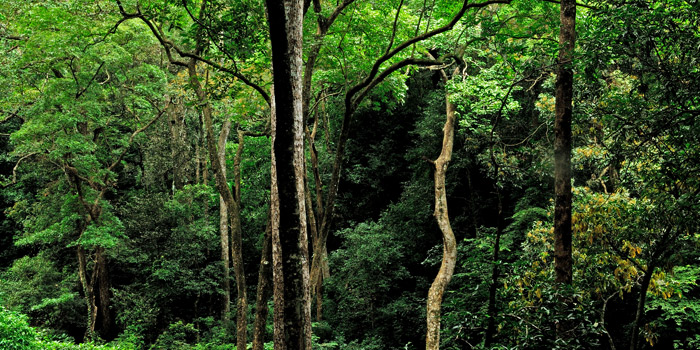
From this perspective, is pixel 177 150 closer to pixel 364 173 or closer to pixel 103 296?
pixel 103 296

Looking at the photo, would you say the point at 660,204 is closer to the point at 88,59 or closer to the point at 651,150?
the point at 651,150

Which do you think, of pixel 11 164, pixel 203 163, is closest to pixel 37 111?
pixel 203 163

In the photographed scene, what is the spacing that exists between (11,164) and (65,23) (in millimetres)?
15689

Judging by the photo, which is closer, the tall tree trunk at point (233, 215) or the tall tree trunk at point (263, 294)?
the tall tree trunk at point (263, 294)

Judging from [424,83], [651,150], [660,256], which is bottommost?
[660,256]

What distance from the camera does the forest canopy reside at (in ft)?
14.6

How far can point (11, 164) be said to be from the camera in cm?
2245

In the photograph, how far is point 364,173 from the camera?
19.6 m

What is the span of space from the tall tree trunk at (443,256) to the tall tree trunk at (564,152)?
4.81 meters

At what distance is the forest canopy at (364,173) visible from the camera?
4453 millimetres

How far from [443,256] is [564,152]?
598 centimetres

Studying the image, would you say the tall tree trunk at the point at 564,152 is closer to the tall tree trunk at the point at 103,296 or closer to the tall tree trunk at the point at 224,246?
the tall tree trunk at the point at 224,246

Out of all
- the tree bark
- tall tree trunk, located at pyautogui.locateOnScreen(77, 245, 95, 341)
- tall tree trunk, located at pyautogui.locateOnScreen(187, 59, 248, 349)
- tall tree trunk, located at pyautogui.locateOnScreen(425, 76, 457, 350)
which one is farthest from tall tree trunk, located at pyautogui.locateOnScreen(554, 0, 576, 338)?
tall tree trunk, located at pyautogui.locateOnScreen(77, 245, 95, 341)

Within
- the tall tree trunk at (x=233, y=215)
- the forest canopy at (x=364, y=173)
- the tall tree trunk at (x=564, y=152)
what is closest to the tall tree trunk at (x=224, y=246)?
the forest canopy at (x=364, y=173)
